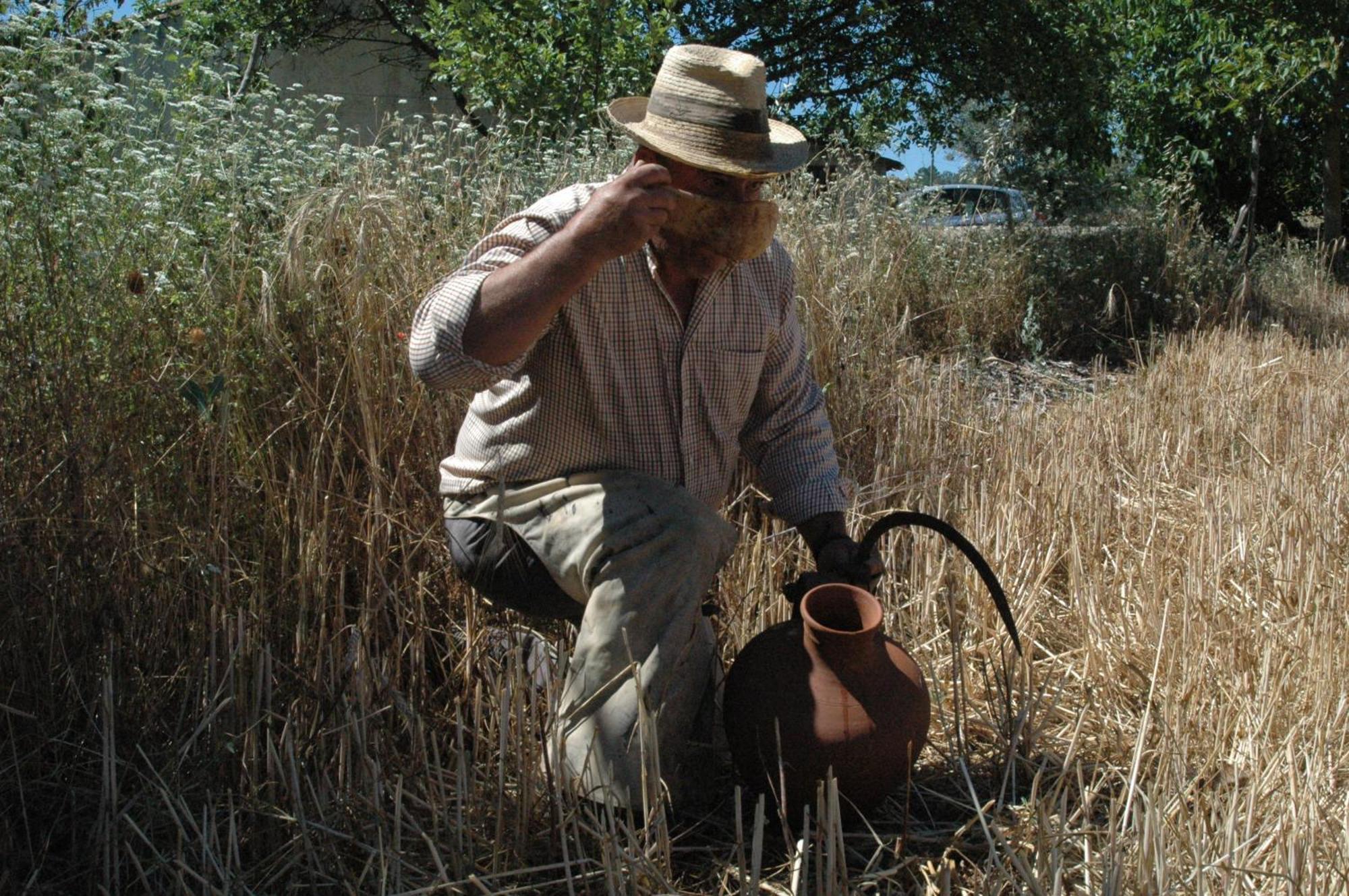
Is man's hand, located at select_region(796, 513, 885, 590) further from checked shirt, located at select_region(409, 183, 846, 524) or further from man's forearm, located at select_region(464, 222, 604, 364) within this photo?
man's forearm, located at select_region(464, 222, 604, 364)

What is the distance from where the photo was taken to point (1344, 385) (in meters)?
6.08

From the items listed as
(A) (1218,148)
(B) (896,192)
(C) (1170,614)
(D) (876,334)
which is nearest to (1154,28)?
(A) (1218,148)

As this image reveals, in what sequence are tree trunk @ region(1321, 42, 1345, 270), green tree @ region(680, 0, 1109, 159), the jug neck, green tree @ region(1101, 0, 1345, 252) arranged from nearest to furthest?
the jug neck < green tree @ region(680, 0, 1109, 159) < green tree @ region(1101, 0, 1345, 252) < tree trunk @ region(1321, 42, 1345, 270)

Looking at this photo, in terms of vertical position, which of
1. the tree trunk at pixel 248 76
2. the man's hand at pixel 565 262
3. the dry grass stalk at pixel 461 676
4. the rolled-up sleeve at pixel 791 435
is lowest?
the dry grass stalk at pixel 461 676

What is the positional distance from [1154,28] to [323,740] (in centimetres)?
1337

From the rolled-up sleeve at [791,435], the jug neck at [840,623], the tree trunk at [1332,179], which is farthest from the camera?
the tree trunk at [1332,179]

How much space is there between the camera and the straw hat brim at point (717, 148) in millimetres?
2416

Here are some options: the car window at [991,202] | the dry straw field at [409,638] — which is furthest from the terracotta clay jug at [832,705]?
the car window at [991,202]

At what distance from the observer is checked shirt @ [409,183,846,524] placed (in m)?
2.63

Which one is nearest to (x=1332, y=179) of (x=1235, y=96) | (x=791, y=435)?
(x=1235, y=96)

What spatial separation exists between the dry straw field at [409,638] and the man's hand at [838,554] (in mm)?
379

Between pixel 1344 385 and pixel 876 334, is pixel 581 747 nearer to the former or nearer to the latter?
pixel 876 334

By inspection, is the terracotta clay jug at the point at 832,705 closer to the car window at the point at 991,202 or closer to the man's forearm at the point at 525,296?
the man's forearm at the point at 525,296

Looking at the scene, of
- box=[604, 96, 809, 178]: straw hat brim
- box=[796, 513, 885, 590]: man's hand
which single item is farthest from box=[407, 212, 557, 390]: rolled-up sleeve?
box=[796, 513, 885, 590]: man's hand
